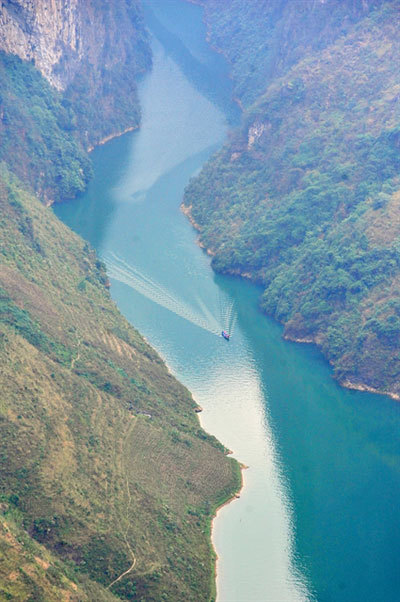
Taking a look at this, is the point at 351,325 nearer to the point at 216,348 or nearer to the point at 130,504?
the point at 216,348

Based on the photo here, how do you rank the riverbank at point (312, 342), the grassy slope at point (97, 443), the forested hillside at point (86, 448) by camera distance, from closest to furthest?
1. the forested hillside at point (86, 448)
2. the grassy slope at point (97, 443)
3. the riverbank at point (312, 342)

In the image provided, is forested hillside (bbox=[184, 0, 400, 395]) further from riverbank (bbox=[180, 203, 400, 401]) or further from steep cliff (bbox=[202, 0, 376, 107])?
steep cliff (bbox=[202, 0, 376, 107])

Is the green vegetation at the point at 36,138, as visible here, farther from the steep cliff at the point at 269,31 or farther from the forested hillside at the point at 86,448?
the steep cliff at the point at 269,31

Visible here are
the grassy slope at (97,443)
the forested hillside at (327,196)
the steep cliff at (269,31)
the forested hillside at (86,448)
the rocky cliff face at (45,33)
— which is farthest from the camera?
the steep cliff at (269,31)

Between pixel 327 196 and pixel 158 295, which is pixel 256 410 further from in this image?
pixel 327 196

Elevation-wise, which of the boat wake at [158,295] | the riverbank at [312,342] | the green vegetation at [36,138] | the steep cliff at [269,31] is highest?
the steep cliff at [269,31]

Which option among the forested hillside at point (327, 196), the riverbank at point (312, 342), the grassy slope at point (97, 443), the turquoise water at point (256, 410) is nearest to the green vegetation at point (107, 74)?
the turquoise water at point (256, 410)

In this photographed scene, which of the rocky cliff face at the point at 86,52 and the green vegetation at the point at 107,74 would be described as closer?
the rocky cliff face at the point at 86,52
